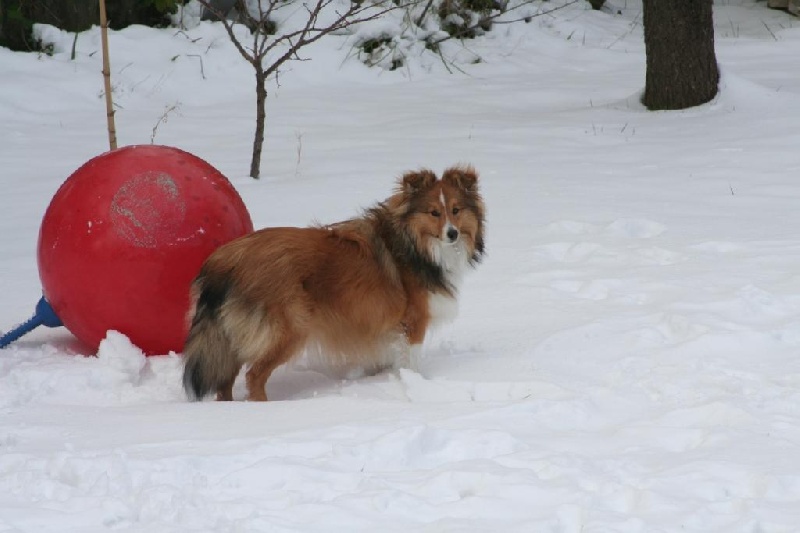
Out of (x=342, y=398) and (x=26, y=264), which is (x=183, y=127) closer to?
(x=26, y=264)

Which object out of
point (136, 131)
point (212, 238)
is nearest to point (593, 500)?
point (212, 238)

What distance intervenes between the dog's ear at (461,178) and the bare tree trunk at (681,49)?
557 cm

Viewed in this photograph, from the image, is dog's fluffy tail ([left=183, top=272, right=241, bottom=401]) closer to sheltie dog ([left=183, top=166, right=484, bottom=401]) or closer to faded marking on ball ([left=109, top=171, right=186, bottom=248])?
sheltie dog ([left=183, top=166, right=484, bottom=401])

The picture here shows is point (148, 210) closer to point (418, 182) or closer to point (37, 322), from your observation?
point (37, 322)

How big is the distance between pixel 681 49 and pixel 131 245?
6945mm

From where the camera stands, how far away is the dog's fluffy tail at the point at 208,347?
186 inches

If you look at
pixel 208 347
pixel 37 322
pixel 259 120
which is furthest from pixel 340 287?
pixel 259 120

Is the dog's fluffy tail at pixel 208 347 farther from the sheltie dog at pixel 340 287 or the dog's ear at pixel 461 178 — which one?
the dog's ear at pixel 461 178

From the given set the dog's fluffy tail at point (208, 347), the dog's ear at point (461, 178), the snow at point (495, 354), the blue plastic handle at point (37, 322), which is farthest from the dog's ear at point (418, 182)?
the blue plastic handle at point (37, 322)

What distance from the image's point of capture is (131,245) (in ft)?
16.7

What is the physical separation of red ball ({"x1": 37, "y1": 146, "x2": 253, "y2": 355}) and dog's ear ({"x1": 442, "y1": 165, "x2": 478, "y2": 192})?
1.18m

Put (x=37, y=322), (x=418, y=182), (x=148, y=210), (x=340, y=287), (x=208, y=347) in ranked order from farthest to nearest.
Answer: (x=37, y=322) < (x=418, y=182) < (x=148, y=210) < (x=340, y=287) < (x=208, y=347)

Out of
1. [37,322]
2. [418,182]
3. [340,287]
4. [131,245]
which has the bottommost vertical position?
[37,322]

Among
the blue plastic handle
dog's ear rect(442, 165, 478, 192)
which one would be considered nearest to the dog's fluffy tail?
the blue plastic handle
